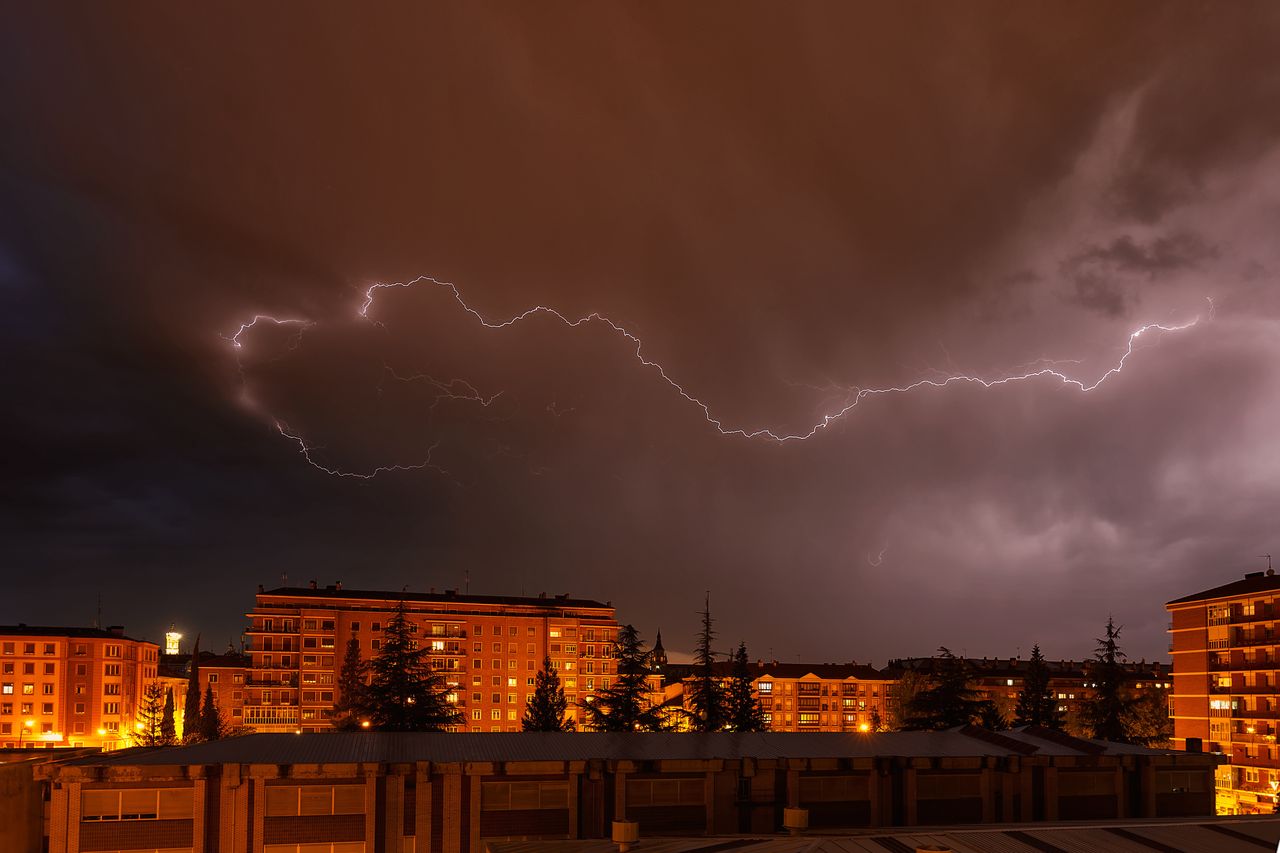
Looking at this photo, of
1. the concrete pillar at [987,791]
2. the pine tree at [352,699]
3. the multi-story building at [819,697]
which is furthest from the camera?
the multi-story building at [819,697]

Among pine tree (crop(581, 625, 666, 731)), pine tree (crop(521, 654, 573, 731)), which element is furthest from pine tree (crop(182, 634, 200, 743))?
pine tree (crop(581, 625, 666, 731))

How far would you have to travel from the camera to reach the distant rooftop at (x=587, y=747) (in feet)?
87.6

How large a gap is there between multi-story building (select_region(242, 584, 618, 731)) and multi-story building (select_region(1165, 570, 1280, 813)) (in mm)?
60644

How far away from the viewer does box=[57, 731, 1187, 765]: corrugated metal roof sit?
1049 inches

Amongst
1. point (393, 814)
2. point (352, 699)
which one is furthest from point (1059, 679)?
point (393, 814)

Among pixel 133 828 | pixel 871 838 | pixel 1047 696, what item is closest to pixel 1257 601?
pixel 1047 696

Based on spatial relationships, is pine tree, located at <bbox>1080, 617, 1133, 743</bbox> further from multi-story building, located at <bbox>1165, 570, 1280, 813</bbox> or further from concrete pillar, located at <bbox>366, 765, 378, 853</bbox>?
concrete pillar, located at <bbox>366, 765, 378, 853</bbox>

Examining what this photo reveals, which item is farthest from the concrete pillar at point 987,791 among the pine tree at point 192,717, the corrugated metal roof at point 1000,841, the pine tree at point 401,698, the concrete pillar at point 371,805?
the pine tree at point 192,717

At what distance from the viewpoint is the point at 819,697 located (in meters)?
120

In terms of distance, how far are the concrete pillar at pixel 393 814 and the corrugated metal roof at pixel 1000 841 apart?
16.4 ft

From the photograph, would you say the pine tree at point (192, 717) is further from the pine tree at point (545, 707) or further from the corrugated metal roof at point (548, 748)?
the corrugated metal roof at point (548, 748)

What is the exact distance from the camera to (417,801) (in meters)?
26.1

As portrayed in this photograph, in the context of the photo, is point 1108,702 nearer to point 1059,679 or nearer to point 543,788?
point 543,788

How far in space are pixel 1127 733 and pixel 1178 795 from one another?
2670 centimetres
